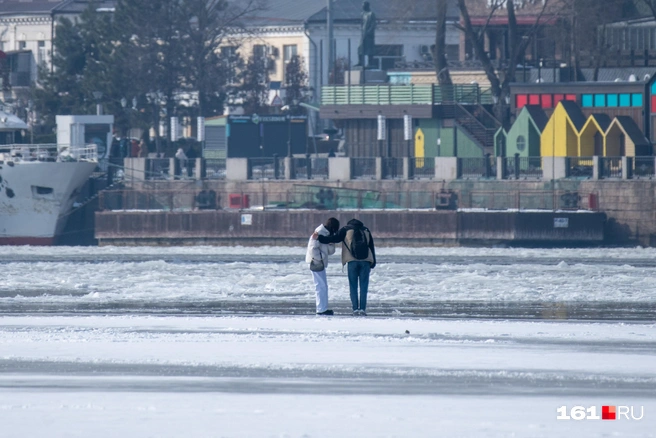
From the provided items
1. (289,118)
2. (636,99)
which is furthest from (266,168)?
(636,99)

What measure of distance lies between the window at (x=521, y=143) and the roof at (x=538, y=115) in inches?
27.5

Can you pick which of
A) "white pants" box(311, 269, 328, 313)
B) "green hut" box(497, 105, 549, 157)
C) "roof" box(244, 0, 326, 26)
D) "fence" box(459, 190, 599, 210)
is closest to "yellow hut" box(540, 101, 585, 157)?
"green hut" box(497, 105, 549, 157)

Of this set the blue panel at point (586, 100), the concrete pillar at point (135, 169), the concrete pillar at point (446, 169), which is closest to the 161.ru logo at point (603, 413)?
the concrete pillar at point (446, 169)

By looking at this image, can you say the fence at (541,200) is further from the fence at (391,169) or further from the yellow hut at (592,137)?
the yellow hut at (592,137)

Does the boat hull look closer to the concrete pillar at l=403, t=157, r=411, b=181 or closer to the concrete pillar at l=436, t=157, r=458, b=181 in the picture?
the concrete pillar at l=403, t=157, r=411, b=181

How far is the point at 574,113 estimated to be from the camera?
49.5 m

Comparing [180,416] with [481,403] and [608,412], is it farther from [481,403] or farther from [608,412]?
[608,412]

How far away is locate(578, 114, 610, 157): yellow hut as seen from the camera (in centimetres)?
4828

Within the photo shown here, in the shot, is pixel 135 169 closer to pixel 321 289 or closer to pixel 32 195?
pixel 32 195

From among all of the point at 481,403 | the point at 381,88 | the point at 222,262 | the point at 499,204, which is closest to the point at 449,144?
the point at 381,88

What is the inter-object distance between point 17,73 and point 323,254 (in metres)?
69.2

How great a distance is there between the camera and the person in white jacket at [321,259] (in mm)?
20141

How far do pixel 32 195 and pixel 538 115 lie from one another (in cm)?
1821

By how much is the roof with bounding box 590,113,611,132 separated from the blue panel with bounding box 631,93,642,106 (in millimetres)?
1266
